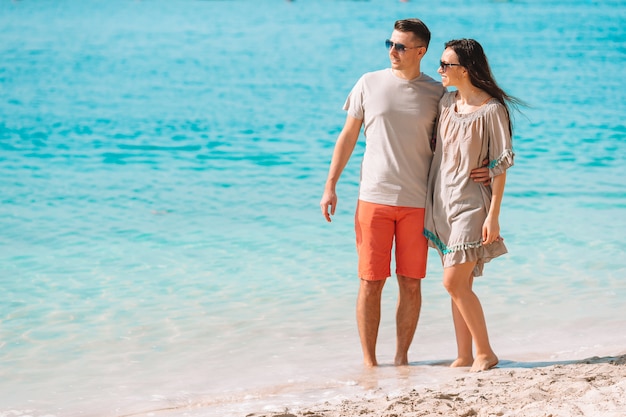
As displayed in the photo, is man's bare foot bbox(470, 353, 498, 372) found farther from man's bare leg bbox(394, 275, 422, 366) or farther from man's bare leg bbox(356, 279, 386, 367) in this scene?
man's bare leg bbox(356, 279, 386, 367)

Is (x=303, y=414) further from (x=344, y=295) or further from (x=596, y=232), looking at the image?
(x=596, y=232)

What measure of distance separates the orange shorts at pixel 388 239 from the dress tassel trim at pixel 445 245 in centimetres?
8

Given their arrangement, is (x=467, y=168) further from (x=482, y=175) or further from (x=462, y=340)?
(x=462, y=340)

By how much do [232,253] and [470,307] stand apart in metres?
3.62

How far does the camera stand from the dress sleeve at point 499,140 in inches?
165

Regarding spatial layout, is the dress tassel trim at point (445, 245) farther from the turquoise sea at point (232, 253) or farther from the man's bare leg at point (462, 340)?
the turquoise sea at point (232, 253)

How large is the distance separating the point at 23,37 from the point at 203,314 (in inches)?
1365

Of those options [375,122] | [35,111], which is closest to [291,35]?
[35,111]

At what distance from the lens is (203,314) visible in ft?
20.2

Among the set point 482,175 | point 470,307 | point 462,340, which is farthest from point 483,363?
point 482,175

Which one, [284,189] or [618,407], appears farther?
[284,189]

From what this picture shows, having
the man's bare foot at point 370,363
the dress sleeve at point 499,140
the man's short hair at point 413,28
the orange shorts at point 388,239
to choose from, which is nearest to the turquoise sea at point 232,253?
the man's bare foot at point 370,363

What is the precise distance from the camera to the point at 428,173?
452cm

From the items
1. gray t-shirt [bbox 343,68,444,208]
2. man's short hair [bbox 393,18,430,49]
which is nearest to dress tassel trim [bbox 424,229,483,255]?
gray t-shirt [bbox 343,68,444,208]
